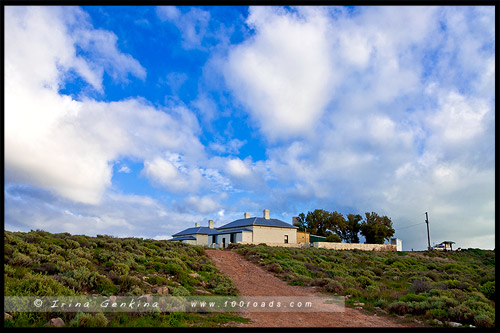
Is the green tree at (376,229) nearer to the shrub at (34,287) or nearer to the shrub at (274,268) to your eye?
the shrub at (274,268)

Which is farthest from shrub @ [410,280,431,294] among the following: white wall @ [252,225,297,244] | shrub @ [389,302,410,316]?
white wall @ [252,225,297,244]

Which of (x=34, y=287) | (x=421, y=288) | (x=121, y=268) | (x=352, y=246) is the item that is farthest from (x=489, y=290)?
(x=352, y=246)

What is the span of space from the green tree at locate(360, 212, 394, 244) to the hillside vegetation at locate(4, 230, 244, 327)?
4793cm

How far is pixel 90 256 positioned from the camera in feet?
49.4

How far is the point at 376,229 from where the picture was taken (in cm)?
5941

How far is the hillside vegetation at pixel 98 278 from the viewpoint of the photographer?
880cm

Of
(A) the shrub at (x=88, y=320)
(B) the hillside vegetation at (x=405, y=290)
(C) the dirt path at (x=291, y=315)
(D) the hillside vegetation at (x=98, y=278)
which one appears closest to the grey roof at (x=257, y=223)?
(B) the hillside vegetation at (x=405, y=290)

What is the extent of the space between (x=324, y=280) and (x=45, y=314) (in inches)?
562

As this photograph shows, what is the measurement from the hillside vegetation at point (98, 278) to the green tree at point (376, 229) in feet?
157

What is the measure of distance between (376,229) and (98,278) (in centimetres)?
5655

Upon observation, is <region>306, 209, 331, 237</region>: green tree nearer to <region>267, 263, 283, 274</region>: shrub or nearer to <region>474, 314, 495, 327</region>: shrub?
<region>267, 263, 283, 274</region>: shrub
